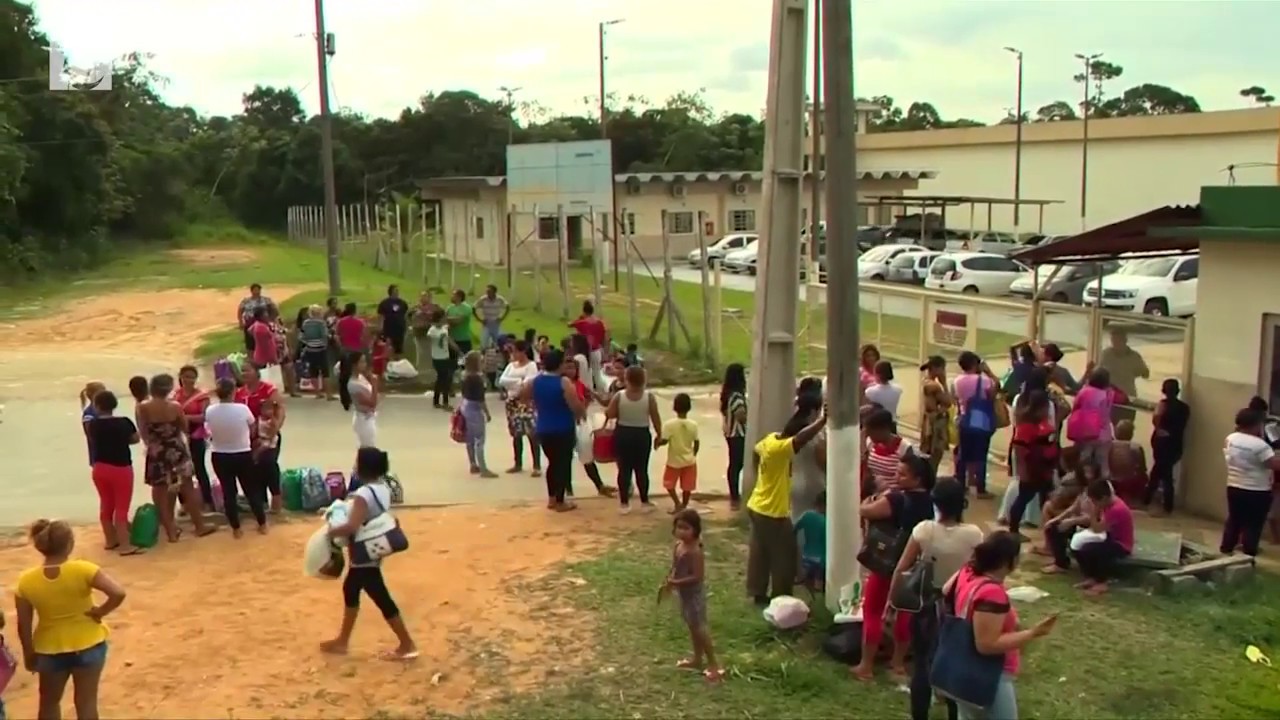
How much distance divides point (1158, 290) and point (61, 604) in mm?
26198

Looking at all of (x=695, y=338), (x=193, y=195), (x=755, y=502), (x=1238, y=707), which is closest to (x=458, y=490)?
(x=755, y=502)

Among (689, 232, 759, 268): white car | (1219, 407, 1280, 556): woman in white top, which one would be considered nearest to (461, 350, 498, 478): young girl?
(1219, 407, 1280, 556): woman in white top

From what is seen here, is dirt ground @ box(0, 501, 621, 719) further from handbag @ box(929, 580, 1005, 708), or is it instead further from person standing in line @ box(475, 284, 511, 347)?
person standing in line @ box(475, 284, 511, 347)

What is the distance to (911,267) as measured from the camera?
39.4 meters

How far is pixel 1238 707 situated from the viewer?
23.4 ft

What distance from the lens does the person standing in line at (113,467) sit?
9.81 metres

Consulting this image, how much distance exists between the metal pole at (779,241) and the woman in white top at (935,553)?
10.2ft

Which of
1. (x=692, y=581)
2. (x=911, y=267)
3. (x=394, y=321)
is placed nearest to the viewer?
(x=692, y=581)

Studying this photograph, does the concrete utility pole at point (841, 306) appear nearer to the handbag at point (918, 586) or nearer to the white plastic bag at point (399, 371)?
the handbag at point (918, 586)

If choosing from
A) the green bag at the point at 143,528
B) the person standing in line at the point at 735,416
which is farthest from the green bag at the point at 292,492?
the person standing in line at the point at 735,416

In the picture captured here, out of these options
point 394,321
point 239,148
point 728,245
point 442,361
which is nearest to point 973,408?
point 442,361

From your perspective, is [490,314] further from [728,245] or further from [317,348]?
[728,245]

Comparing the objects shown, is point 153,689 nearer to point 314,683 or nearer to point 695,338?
point 314,683

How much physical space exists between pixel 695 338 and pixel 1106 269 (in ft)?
45.9
